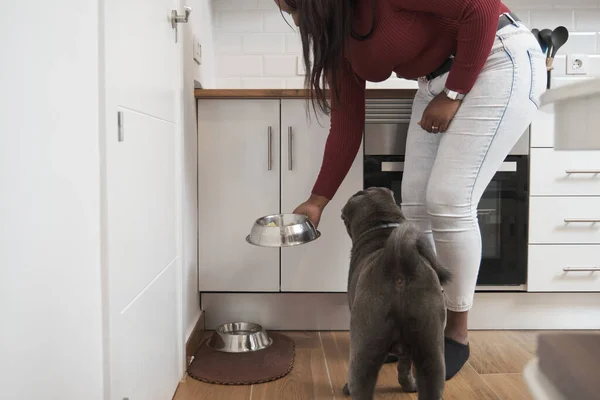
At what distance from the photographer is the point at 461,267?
1512 mm

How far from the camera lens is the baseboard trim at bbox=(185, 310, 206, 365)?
70.6 inches

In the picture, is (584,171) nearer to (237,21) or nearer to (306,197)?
(306,197)

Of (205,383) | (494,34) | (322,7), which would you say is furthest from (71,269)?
(494,34)

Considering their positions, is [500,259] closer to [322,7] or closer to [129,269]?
[322,7]

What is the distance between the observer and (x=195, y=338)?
1912mm

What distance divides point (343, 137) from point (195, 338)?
0.86 metres

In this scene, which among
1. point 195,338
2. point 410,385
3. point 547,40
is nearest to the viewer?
point 410,385

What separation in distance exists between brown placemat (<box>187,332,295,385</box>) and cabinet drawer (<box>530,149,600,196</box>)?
1115 mm

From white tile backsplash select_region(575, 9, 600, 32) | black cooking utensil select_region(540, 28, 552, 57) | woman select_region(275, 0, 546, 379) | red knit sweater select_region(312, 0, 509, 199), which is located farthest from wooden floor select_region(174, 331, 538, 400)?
white tile backsplash select_region(575, 9, 600, 32)

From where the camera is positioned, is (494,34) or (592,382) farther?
(494,34)

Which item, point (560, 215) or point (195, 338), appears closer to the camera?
point (195, 338)

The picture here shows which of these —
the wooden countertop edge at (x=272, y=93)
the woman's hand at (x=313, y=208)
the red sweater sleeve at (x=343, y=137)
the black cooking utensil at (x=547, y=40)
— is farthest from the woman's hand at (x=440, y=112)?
the black cooking utensil at (x=547, y=40)

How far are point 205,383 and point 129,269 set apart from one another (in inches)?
28.0

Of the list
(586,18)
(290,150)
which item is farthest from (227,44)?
(586,18)
